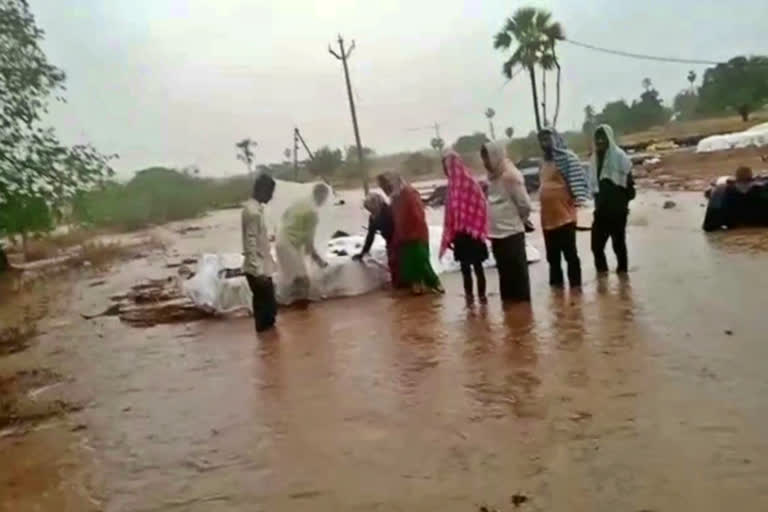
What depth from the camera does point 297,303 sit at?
1117 cm

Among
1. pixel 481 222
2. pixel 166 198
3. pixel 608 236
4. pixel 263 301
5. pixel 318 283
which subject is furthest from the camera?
pixel 166 198

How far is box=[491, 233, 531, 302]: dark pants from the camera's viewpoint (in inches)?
351

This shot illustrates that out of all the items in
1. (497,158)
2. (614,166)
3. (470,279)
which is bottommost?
(470,279)

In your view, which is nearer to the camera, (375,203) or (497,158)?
(497,158)

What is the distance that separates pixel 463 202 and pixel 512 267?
38.9 inches

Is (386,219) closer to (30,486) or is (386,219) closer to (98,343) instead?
(98,343)

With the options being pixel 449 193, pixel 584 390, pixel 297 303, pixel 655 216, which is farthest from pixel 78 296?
pixel 584 390

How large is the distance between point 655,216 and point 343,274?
35.0 feet

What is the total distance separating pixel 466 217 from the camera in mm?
9609

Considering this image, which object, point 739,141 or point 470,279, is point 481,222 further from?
point 739,141

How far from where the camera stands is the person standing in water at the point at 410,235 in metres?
10.4

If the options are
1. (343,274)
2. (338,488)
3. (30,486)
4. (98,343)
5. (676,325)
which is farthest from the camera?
(343,274)

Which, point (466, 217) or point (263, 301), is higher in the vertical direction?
point (466, 217)

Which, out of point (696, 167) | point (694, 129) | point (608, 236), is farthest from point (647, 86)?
point (608, 236)
